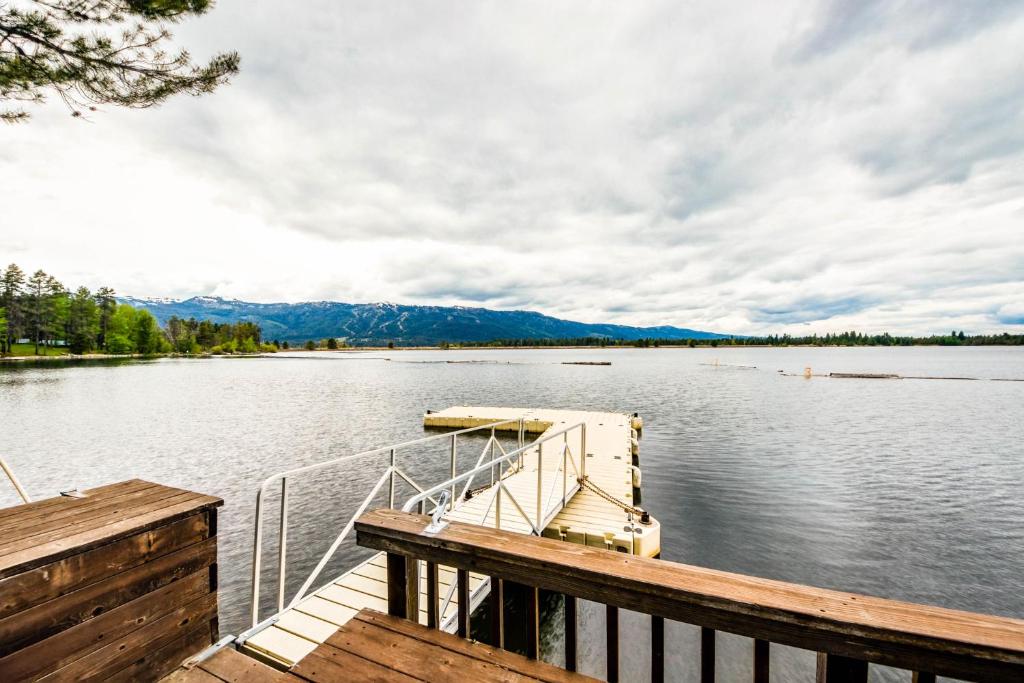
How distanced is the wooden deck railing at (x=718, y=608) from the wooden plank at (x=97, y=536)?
206 cm

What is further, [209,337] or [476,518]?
[209,337]

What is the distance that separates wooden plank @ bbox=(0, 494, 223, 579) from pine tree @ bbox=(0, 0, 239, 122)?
732cm

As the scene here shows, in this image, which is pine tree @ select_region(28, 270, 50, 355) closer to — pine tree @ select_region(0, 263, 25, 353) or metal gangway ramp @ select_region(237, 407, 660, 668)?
pine tree @ select_region(0, 263, 25, 353)

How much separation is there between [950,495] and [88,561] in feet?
79.8

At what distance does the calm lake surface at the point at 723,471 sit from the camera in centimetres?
1130

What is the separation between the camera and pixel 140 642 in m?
3.52

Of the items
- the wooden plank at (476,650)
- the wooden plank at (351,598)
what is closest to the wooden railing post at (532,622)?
the wooden plank at (476,650)

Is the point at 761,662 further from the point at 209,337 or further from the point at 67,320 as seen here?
the point at 209,337

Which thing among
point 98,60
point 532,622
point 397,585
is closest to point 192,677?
point 397,585

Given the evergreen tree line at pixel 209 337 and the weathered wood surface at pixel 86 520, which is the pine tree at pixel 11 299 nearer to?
the evergreen tree line at pixel 209 337

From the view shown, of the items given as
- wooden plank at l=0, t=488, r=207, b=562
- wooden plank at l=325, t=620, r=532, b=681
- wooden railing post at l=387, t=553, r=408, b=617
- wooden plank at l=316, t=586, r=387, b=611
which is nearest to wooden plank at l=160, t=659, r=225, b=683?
wooden plank at l=325, t=620, r=532, b=681

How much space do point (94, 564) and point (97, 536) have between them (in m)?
0.21

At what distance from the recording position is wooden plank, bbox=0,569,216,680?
2902mm

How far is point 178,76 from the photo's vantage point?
7543 mm
